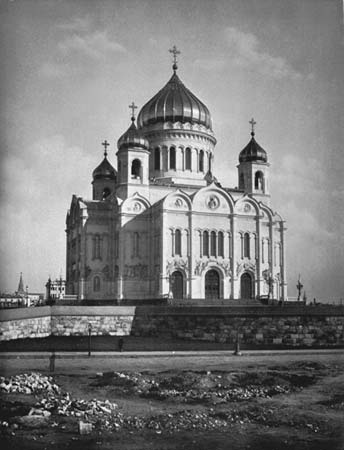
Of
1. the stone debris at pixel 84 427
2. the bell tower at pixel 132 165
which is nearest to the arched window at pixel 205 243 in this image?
the bell tower at pixel 132 165

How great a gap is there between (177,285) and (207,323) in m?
7.27

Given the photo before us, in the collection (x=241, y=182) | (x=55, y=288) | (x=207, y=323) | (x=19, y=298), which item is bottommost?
(x=207, y=323)

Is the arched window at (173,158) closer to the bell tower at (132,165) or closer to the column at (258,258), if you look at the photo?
the bell tower at (132,165)

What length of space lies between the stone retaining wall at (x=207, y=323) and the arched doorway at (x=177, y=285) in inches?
224

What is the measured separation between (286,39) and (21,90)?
4.59 m

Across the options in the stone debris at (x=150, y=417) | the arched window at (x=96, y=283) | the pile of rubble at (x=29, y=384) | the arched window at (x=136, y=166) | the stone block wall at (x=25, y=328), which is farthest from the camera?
the arched window at (x=136, y=166)

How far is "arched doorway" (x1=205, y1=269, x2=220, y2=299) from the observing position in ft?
72.7

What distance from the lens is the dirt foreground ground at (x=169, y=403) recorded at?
8383mm

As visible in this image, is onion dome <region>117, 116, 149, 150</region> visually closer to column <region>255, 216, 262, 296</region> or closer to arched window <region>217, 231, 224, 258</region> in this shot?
arched window <region>217, 231, 224, 258</region>

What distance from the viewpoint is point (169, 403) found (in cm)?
917

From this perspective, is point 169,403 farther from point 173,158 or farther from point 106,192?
point 173,158

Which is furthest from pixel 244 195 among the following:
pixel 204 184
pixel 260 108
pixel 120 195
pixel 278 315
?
pixel 260 108

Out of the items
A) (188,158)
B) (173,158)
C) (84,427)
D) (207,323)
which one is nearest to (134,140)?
(173,158)

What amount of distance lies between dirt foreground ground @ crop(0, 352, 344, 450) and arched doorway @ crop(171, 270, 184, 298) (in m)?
11.1
